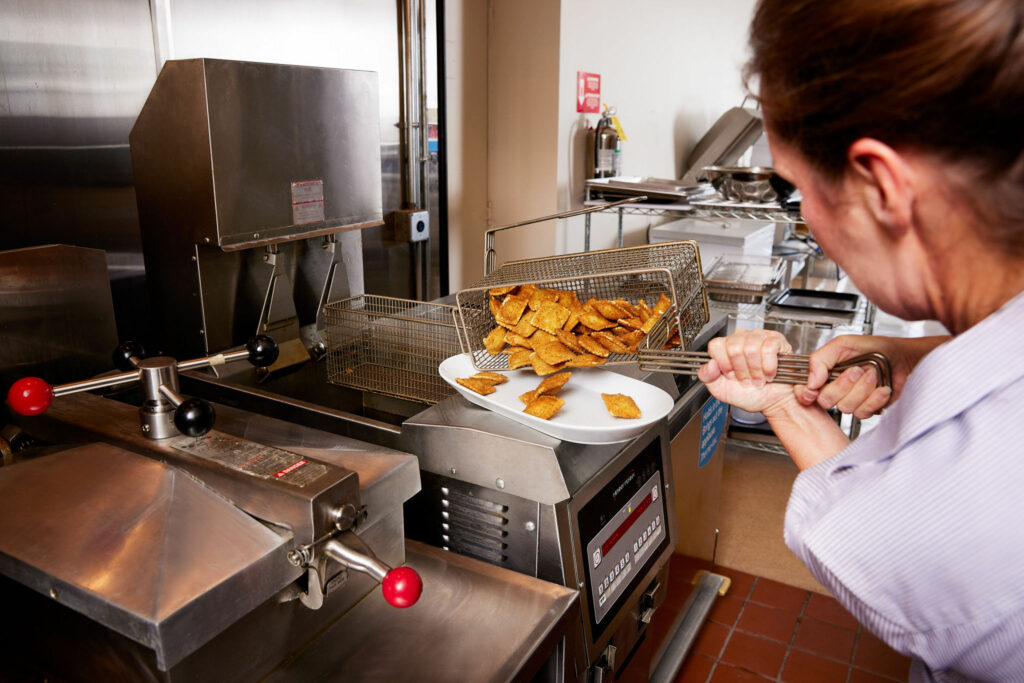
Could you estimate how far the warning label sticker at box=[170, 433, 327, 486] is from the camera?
0.97 m

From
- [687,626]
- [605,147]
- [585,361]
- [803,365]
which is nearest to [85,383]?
[585,361]

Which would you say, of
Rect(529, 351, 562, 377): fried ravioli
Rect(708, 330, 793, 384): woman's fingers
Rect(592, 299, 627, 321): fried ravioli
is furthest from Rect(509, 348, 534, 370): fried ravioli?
Rect(708, 330, 793, 384): woman's fingers

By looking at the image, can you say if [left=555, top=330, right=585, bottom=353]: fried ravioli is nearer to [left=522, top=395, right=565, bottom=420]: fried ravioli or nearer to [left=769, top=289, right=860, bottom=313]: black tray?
[left=522, top=395, right=565, bottom=420]: fried ravioli

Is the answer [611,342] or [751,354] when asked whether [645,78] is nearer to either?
[611,342]

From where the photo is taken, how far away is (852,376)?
2.97 feet

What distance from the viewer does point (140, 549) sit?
0.82 metres

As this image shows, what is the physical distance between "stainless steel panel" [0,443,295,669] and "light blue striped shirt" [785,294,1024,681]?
1.93ft

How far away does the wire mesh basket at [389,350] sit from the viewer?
1448mm

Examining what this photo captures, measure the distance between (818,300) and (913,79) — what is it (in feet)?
9.27

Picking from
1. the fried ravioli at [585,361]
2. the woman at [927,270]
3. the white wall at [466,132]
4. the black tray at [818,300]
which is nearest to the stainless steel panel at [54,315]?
the fried ravioli at [585,361]

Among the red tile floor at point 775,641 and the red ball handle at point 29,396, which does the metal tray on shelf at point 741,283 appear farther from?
the red ball handle at point 29,396

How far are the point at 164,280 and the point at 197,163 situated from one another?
0.92ft

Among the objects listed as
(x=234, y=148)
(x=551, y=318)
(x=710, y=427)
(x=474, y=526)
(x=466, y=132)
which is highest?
(x=466, y=132)

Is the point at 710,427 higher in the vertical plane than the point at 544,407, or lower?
lower
